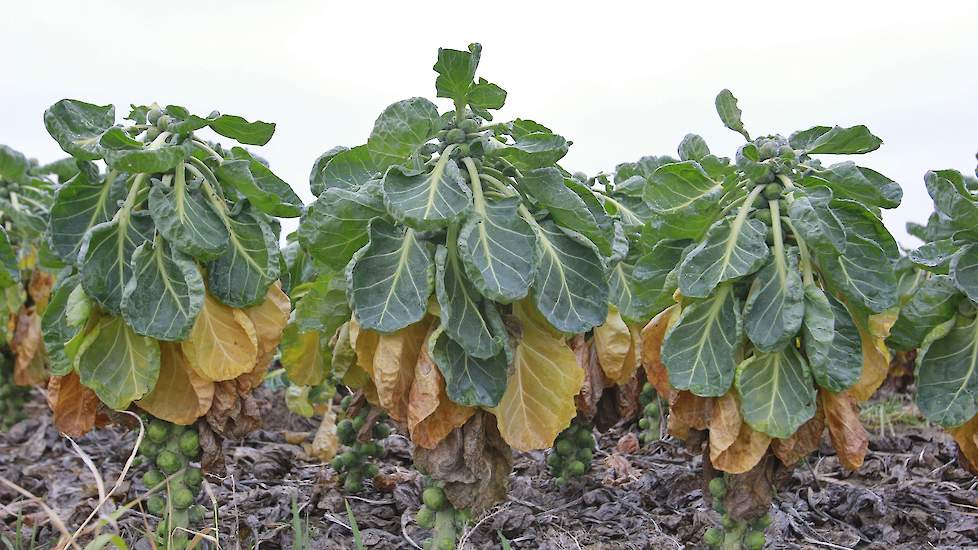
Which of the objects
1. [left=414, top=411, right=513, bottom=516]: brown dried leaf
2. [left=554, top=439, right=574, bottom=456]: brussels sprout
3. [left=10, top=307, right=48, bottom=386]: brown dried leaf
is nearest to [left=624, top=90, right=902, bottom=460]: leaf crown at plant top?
[left=414, top=411, right=513, bottom=516]: brown dried leaf

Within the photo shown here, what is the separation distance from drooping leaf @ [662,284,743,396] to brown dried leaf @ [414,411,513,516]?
1.89ft

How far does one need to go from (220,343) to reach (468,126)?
103cm

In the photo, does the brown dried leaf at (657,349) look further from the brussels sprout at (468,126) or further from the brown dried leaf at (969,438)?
the brown dried leaf at (969,438)

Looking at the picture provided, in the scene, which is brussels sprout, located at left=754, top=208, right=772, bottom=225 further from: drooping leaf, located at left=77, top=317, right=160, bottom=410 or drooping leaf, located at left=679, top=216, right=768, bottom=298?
drooping leaf, located at left=77, top=317, right=160, bottom=410

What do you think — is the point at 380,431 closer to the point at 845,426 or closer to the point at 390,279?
the point at 390,279

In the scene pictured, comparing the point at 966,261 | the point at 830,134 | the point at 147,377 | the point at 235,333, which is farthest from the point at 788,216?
the point at 147,377

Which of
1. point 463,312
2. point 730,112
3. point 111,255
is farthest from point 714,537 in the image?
point 111,255

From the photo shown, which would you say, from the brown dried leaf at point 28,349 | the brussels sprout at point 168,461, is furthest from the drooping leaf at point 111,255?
the brown dried leaf at point 28,349

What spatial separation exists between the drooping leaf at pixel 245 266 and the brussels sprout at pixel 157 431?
452 mm

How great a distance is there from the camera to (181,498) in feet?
8.71

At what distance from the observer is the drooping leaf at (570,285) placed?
2318 millimetres

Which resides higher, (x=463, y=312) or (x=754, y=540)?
(x=463, y=312)

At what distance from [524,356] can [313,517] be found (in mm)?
1411

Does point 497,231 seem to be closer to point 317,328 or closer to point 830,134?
point 317,328
